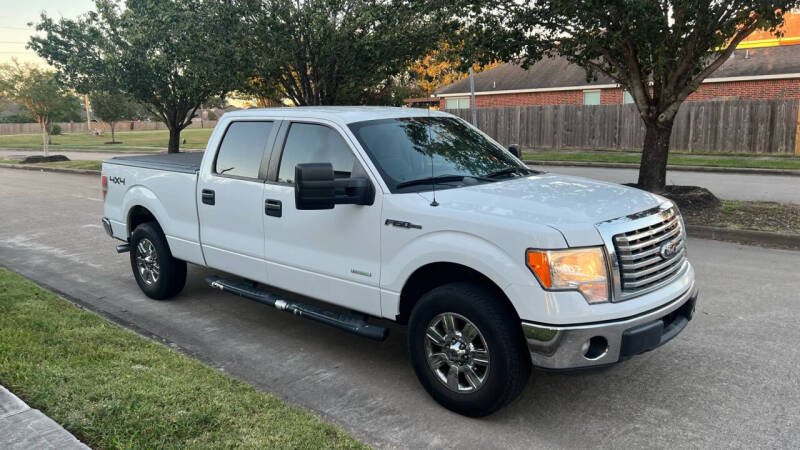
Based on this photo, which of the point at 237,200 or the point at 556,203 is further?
the point at 237,200

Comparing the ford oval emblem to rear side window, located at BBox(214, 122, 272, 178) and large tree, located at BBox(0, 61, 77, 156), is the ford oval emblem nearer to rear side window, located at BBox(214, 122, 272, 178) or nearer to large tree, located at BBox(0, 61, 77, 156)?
rear side window, located at BBox(214, 122, 272, 178)

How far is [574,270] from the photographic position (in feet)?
11.5

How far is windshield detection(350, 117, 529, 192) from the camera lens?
4.46 metres

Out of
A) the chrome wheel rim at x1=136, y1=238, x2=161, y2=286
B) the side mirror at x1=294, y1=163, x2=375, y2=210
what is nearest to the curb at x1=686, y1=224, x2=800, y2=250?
the side mirror at x1=294, y1=163, x2=375, y2=210

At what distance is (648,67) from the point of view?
1183cm

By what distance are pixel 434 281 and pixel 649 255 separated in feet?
4.46

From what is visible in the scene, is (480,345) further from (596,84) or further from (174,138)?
(596,84)

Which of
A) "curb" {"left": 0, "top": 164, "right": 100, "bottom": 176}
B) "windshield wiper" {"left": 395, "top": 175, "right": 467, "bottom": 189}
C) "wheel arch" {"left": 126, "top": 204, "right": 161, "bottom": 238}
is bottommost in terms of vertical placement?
"curb" {"left": 0, "top": 164, "right": 100, "bottom": 176}

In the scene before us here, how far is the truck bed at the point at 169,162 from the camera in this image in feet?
20.1

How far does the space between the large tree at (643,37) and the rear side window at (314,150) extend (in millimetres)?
6356

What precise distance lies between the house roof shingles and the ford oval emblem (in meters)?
18.9

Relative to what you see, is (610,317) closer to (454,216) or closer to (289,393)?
(454,216)

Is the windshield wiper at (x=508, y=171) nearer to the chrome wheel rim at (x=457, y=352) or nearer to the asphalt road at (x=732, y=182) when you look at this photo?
the chrome wheel rim at (x=457, y=352)

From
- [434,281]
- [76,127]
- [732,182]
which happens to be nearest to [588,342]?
[434,281]
